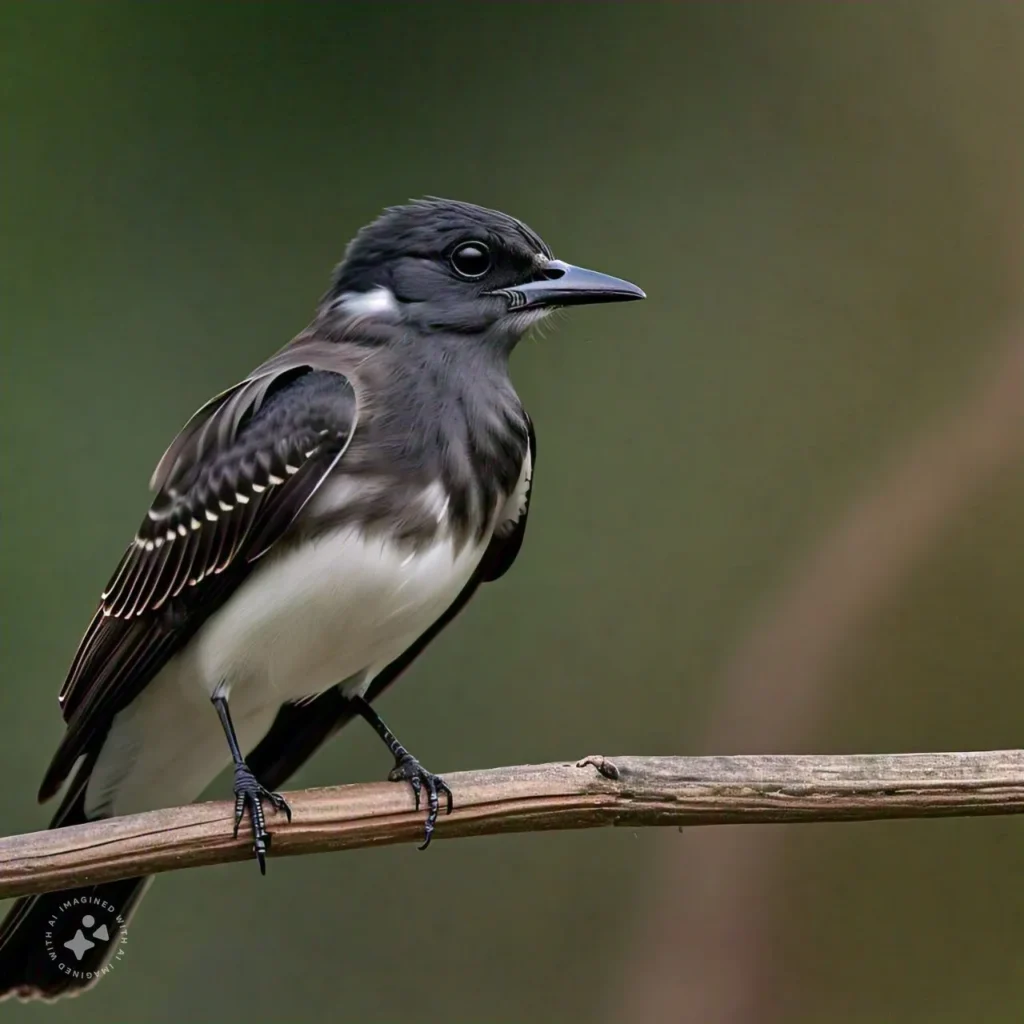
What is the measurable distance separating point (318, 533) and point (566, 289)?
2.06 feet

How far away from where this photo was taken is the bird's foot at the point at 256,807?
2289 millimetres

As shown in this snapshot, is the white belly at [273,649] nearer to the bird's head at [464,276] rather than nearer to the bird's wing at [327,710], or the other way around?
the bird's wing at [327,710]

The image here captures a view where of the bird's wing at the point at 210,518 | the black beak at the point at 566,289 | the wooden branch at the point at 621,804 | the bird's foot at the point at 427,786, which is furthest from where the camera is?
the black beak at the point at 566,289

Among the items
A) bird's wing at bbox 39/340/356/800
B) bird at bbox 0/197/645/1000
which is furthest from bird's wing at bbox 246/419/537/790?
bird's wing at bbox 39/340/356/800

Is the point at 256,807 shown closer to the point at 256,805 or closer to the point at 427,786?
the point at 256,805

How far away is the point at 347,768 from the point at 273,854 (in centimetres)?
141

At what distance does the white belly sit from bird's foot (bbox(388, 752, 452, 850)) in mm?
235

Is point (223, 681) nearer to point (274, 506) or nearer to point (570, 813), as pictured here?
point (274, 506)

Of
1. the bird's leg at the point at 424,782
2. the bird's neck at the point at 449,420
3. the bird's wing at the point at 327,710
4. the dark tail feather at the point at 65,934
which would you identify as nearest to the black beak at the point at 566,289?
the bird's neck at the point at 449,420

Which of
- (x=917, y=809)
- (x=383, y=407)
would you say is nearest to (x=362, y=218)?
(x=383, y=407)

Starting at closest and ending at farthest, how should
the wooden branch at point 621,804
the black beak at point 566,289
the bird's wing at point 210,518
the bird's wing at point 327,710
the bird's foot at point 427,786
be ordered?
the wooden branch at point 621,804, the bird's foot at point 427,786, the bird's wing at point 210,518, the black beak at point 566,289, the bird's wing at point 327,710
